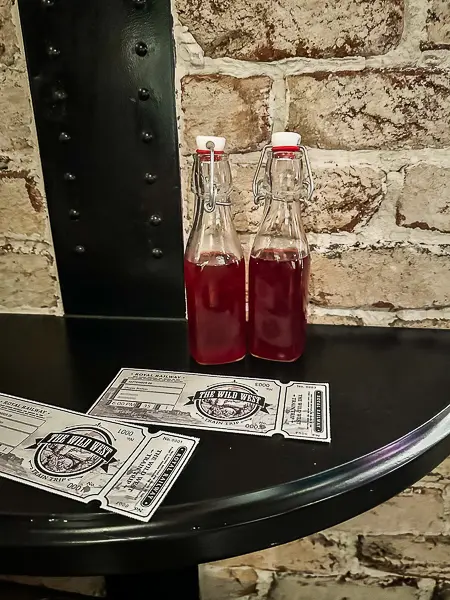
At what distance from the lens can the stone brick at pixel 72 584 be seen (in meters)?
1.18

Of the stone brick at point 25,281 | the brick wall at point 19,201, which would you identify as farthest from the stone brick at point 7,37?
the stone brick at point 25,281

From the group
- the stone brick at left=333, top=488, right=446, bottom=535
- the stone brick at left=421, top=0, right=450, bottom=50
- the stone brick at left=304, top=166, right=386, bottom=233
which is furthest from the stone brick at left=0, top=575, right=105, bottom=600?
the stone brick at left=421, top=0, right=450, bottom=50

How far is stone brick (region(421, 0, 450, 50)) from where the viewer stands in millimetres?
727

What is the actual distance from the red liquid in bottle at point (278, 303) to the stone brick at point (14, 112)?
41cm

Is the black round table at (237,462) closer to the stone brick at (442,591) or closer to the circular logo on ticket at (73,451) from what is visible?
the circular logo on ticket at (73,451)

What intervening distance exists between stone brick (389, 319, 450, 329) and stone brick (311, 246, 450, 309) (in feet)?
0.08

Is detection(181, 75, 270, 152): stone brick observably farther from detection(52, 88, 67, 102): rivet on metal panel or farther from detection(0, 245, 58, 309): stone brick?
detection(0, 245, 58, 309): stone brick

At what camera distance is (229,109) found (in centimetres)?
81

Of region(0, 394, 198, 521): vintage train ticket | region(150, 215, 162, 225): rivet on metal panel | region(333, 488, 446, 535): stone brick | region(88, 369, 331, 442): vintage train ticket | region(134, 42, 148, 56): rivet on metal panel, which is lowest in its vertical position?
region(333, 488, 446, 535): stone brick

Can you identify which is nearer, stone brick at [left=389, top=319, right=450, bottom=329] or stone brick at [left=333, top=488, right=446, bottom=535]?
stone brick at [left=389, top=319, right=450, bottom=329]

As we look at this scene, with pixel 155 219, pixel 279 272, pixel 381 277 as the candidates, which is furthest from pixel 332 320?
pixel 155 219

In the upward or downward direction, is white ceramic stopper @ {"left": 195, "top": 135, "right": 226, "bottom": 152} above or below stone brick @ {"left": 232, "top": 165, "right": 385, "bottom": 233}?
above

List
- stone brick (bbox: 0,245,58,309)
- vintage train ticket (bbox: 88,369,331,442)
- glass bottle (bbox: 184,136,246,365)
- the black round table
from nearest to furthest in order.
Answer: the black round table < vintage train ticket (bbox: 88,369,331,442) < glass bottle (bbox: 184,136,246,365) < stone brick (bbox: 0,245,58,309)

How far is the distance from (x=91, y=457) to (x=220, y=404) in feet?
0.53
